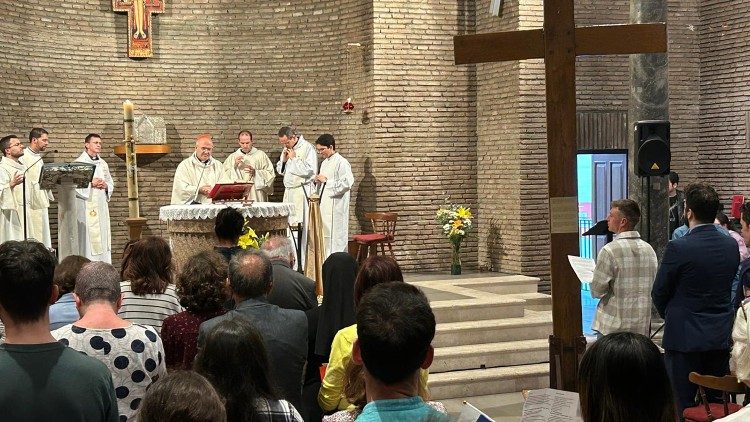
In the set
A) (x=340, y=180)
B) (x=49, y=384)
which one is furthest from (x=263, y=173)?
(x=49, y=384)

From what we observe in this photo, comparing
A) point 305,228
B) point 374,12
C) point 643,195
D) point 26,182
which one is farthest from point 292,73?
point 643,195

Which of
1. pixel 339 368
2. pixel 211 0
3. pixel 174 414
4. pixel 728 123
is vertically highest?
pixel 211 0

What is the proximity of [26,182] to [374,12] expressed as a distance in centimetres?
549

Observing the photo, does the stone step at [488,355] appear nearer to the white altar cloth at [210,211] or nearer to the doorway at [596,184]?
the white altar cloth at [210,211]

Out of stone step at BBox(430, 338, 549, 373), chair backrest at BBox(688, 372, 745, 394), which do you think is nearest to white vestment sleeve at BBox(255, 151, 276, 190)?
stone step at BBox(430, 338, 549, 373)

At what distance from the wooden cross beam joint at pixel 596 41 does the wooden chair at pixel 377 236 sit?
7.08 metres

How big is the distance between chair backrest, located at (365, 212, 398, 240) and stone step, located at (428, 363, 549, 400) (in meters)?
4.08

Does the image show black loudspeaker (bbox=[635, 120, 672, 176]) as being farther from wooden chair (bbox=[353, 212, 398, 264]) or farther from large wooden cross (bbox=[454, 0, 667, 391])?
wooden chair (bbox=[353, 212, 398, 264])

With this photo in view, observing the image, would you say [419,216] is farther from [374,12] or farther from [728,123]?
[728,123]

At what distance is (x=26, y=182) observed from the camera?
12484mm

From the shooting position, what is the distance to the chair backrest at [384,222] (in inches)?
530

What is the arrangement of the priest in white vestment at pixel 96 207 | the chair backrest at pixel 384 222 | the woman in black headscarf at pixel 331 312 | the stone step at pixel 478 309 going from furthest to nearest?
the chair backrest at pixel 384 222 < the priest in white vestment at pixel 96 207 < the stone step at pixel 478 309 < the woman in black headscarf at pixel 331 312

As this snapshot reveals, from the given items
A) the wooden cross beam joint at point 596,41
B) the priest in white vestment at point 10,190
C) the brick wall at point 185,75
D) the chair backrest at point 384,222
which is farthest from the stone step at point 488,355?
the priest in white vestment at point 10,190

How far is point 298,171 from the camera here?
1361 centimetres
